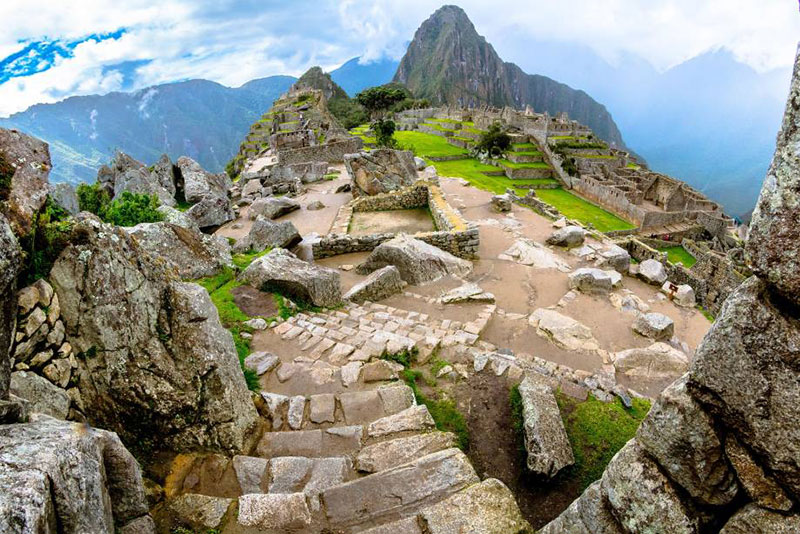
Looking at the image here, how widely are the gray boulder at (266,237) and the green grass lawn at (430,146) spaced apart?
38.4 metres

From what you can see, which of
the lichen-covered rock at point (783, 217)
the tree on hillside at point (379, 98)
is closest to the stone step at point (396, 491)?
the lichen-covered rock at point (783, 217)

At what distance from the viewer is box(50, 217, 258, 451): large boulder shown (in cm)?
392

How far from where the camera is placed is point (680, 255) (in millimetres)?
41062

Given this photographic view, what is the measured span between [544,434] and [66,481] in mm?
5114

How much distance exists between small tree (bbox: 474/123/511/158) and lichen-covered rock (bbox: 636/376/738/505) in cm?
5872

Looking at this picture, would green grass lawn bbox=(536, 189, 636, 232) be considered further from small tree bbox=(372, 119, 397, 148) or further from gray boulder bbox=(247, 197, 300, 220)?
gray boulder bbox=(247, 197, 300, 220)

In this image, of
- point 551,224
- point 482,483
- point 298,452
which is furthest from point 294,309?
point 551,224

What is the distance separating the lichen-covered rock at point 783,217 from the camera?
202cm

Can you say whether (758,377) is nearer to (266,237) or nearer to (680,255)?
(266,237)

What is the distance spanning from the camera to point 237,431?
16.4ft

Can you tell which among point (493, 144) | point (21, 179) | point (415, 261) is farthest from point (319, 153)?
point (493, 144)

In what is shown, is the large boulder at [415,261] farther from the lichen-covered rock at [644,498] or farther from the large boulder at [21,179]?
the lichen-covered rock at [644,498]

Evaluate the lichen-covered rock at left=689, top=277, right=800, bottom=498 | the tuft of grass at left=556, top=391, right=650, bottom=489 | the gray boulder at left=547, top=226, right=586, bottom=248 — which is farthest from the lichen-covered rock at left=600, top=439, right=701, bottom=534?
the gray boulder at left=547, top=226, right=586, bottom=248

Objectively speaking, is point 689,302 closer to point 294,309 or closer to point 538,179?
point 294,309
